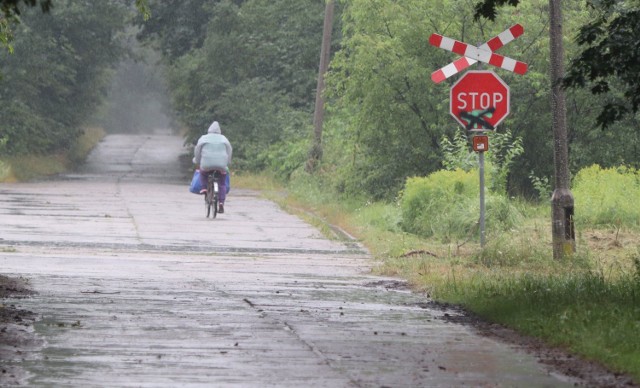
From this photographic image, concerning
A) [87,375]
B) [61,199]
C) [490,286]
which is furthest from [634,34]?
[61,199]

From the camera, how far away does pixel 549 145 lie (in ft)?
109

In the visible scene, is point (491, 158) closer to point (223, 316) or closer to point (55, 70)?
point (223, 316)

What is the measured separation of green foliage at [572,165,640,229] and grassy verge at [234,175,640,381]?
704mm

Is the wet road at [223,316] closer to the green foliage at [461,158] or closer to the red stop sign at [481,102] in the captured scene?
the red stop sign at [481,102]

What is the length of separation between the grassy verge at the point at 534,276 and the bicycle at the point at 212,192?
2.80m

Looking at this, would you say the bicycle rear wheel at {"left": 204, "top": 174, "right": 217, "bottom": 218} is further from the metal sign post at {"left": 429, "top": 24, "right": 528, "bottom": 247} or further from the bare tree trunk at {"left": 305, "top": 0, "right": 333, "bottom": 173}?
the bare tree trunk at {"left": 305, "top": 0, "right": 333, "bottom": 173}

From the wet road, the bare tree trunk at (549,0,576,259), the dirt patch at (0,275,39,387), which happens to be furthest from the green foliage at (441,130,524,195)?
the dirt patch at (0,275,39,387)

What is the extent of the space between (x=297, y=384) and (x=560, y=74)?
37.9ft

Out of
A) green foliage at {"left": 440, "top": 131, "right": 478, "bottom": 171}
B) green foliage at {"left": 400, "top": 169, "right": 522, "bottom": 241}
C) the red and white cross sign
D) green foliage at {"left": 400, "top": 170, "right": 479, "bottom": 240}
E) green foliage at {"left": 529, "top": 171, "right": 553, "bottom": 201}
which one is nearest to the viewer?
the red and white cross sign

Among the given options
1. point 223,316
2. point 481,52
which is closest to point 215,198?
point 481,52

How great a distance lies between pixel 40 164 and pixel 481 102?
41509mm

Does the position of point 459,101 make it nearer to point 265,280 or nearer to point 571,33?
point 265,280

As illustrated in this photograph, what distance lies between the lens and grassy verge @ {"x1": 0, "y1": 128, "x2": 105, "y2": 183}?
50.7 metres

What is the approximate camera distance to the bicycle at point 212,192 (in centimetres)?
3206
